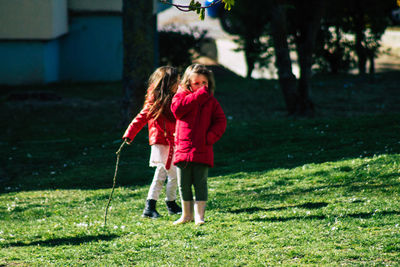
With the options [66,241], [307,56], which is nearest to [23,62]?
[307,56]

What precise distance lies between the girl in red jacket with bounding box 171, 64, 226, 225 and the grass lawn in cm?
49

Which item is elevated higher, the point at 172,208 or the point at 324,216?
the point at 324,216

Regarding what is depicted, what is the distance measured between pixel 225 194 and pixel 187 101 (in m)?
2.27

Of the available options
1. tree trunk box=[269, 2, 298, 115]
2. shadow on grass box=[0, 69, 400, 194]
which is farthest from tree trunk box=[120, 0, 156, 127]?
tree trunk box=[269, 2, 298, 115]

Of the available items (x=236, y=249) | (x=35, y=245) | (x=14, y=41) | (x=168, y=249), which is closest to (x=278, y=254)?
(x=236, y=249)

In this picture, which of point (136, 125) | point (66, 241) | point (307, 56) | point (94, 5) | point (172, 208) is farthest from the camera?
point (94, 5)

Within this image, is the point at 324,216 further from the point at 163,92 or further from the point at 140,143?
the point at 140,143

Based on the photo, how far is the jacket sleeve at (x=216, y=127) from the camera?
217 inches

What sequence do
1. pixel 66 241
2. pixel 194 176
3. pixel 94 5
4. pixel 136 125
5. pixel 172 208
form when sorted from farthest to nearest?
pixel 94 5 < pixel 172 208 < pixel 136 125 < pixel 194 176 < pixel 66 241

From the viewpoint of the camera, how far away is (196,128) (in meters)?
5.56

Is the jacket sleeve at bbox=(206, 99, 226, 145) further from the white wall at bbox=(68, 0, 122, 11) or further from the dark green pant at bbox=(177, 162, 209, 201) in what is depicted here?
the white wall at bbox=(68, 0, 122, 11)

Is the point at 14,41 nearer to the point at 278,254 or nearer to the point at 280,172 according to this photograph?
the point at 280,172

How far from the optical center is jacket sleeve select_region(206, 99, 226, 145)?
5.52 metres

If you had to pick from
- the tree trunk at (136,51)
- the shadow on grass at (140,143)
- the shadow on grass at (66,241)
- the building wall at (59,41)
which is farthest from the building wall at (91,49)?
the shadow on grass at (66,241)
